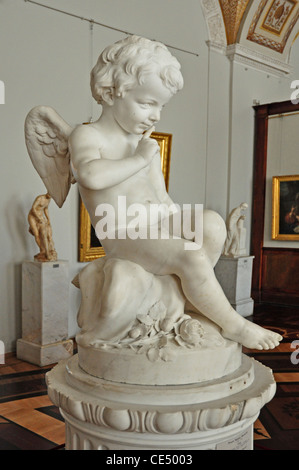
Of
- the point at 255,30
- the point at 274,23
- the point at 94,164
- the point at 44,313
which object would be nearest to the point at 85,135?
the point at 94,164

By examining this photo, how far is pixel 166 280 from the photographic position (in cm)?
202

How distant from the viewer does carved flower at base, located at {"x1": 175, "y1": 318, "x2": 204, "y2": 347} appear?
1.86m

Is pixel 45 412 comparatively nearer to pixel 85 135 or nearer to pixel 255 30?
pixel 85 135

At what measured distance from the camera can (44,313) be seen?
205 inches

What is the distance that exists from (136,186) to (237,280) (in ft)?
19.6

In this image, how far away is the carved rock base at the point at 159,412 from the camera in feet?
5.51

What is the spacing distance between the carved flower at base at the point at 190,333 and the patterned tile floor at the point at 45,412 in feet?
5.36

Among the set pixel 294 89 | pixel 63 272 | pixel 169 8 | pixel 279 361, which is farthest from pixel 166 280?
pixel 294 89

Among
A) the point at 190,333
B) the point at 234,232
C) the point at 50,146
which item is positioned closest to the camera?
the point at 190,333

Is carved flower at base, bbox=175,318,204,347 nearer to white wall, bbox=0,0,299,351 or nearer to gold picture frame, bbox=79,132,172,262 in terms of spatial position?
white wall, bbox=0,0,299,351

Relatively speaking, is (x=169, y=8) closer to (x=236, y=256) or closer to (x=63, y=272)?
(x=236, y=256)

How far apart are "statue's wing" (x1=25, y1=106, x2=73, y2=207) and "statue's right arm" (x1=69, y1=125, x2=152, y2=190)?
26 cm

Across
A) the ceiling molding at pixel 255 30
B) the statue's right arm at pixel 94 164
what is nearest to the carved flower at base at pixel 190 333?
the statue's right arm at pixel 94 164

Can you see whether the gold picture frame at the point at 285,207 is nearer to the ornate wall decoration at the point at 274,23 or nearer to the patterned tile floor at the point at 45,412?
the ornate wall decoration at the point at 274,23
